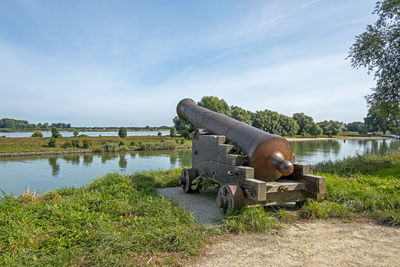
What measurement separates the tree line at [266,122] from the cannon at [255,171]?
136 feet

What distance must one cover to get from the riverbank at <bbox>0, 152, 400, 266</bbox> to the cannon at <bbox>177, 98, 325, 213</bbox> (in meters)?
0.23

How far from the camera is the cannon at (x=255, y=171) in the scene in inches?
173

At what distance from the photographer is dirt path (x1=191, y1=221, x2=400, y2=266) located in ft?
9.70

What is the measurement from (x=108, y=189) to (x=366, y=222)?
4753 millimetres

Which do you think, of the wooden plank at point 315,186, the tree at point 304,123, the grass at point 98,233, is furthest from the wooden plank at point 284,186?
the tree at point 304,123

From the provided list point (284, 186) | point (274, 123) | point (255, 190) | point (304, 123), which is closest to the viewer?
point (255, 190)

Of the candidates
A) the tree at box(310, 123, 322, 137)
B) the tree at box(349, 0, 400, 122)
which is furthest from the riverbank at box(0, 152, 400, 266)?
the tree at box(310, 123, 322, 137)

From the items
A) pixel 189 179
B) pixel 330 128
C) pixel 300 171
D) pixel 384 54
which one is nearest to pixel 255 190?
pixel 300 171

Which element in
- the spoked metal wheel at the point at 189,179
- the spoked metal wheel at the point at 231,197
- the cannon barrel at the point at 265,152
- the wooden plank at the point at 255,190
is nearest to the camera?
the wooden plank at the point at 255,190

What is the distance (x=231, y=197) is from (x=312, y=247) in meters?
1.36

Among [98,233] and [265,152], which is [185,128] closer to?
[265,152]

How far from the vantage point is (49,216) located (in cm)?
417

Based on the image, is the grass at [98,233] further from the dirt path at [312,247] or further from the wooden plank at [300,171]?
the wooden plank at [300,171]

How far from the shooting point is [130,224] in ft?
→ 13.1
